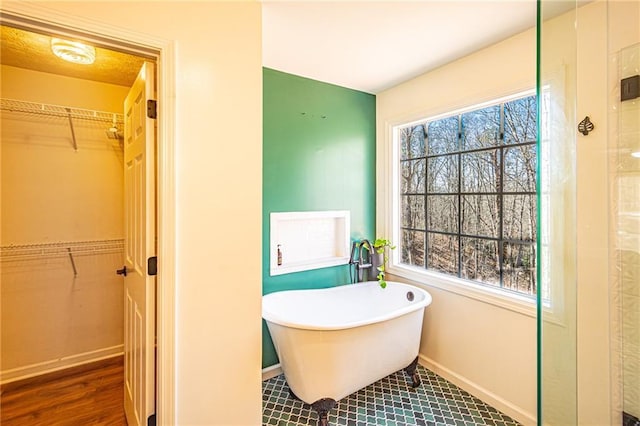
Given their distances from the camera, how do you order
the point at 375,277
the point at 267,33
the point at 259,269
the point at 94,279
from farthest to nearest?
the point at 375,277, the point at 94,279, the point at 267,33, the point at 259,269

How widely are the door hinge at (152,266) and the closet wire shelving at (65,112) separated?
1746 mm

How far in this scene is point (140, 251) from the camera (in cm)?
148

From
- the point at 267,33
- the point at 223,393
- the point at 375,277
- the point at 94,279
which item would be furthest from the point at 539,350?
the point at 94,279

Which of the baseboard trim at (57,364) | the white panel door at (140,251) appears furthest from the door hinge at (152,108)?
the baseboard trim at (57,364)

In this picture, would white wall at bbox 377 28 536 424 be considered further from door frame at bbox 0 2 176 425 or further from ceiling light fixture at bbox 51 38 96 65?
ceiling light fixture at bbox 51 38 96 65

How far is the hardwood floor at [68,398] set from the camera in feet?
6.13

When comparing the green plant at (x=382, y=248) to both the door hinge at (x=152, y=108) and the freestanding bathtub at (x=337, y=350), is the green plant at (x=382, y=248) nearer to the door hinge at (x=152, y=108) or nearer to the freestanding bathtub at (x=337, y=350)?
the freestanding bathtub at (x=337, y=350)

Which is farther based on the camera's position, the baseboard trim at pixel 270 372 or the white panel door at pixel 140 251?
the baseboard trim at pixel 270 372

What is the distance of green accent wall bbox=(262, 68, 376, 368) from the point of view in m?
2.43

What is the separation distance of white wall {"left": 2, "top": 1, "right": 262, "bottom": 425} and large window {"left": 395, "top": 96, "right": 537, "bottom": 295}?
171 centimetres

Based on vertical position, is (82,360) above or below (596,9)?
below

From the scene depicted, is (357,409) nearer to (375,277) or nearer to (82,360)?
(375,277)

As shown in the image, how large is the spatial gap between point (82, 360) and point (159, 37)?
8.69ft

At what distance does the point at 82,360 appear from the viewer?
8.00 ft
